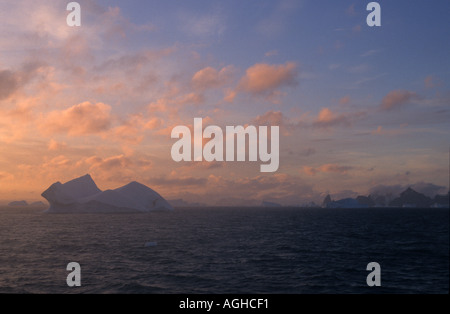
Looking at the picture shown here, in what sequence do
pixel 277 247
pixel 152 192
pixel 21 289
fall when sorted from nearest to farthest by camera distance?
pixel 21 289 < pixel 277 247 < pixel 152 192

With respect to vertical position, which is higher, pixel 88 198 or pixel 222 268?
pixel 222 268

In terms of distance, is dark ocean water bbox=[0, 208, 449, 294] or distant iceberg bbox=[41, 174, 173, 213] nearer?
dark ocean water bbox=[0, 208, 449, 294]

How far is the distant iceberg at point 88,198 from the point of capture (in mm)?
117750

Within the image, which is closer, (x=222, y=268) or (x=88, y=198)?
(x=222, y=268)

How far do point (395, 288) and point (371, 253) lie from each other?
14.9 metres

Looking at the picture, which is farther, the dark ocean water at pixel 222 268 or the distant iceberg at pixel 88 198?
the distant iceberg at pixel 88 198

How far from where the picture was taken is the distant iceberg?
386 ft

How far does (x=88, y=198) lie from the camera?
12375 centimetres

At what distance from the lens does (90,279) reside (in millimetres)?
20438
